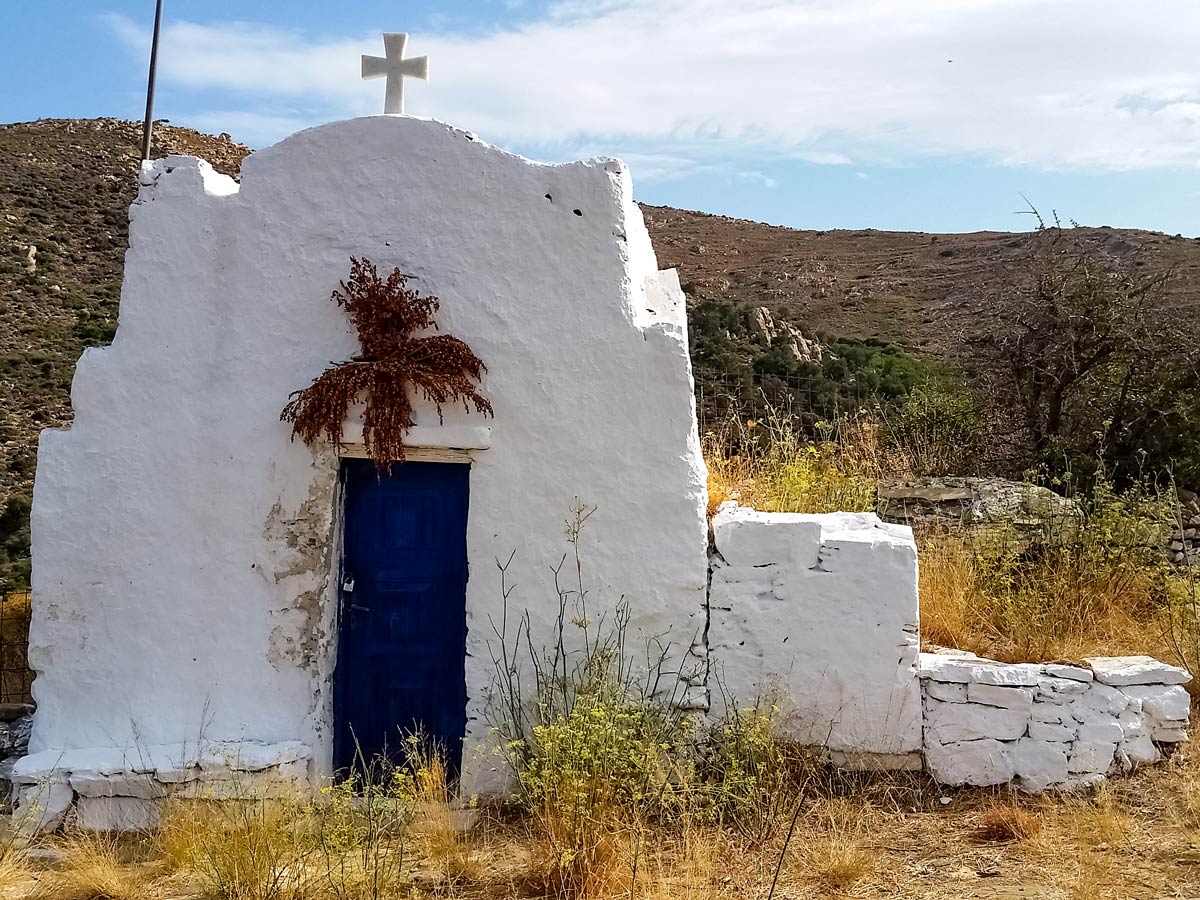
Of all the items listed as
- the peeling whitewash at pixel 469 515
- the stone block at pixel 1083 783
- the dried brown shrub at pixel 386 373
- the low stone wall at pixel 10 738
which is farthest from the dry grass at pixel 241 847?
the stone block at pixel 1083 783

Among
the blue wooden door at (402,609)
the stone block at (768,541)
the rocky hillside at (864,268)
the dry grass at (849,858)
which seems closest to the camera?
the dry grass at (849,858)

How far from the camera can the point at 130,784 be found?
505 cm

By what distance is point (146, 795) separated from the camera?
5.08 meters

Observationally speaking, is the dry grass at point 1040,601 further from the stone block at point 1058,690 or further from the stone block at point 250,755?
the stone block at point 250,755

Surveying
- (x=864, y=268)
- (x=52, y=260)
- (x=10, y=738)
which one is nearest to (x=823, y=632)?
(x=10, y=738)

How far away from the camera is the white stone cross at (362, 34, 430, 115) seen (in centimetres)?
591

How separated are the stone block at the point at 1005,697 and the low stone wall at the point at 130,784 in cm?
368

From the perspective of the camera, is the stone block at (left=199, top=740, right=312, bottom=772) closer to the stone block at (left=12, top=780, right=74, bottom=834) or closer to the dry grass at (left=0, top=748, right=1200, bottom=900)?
the dry grass at (left=0, top=748, right=1200, bottom=900)

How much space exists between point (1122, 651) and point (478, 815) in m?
4.25

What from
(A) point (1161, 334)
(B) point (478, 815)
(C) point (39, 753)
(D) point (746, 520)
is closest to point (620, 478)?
(D) point (746, 520)

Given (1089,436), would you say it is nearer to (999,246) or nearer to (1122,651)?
(1122,651)

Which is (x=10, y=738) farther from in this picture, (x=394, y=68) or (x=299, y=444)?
(x=394, y=68)

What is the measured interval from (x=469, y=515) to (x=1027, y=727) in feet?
10.8

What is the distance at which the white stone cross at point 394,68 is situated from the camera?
5.91 m
